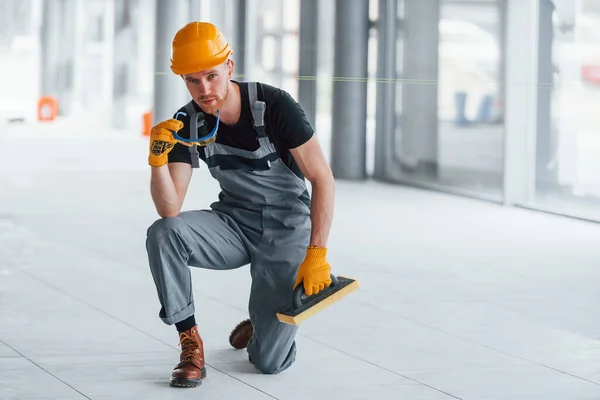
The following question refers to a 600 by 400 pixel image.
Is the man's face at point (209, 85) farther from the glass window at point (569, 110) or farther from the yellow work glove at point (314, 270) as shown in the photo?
the glass window at point (569, 110)

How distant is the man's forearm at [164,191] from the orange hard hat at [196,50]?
30cm

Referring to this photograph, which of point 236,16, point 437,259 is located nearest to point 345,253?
point 437,259

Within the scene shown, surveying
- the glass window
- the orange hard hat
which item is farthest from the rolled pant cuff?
the glass window

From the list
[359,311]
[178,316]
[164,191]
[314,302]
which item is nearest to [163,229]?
[164,191]

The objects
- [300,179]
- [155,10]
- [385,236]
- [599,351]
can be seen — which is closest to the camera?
[300,179]

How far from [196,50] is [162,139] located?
27cm

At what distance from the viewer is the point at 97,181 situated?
360 inches

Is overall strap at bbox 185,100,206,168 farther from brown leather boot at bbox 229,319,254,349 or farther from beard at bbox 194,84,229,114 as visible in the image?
brown leather boot at bbox 229,319,254,349

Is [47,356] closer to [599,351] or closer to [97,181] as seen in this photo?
[599,351]

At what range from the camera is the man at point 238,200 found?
339cm

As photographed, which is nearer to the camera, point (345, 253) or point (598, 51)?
point (345, 253)

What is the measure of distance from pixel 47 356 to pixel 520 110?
16.6ft

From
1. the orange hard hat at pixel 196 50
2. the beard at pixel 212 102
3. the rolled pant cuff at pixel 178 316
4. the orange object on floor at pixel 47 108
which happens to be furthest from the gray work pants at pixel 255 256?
the orange object on floor at pixel 47 108

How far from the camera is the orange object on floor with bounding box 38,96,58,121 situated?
14.4 m
